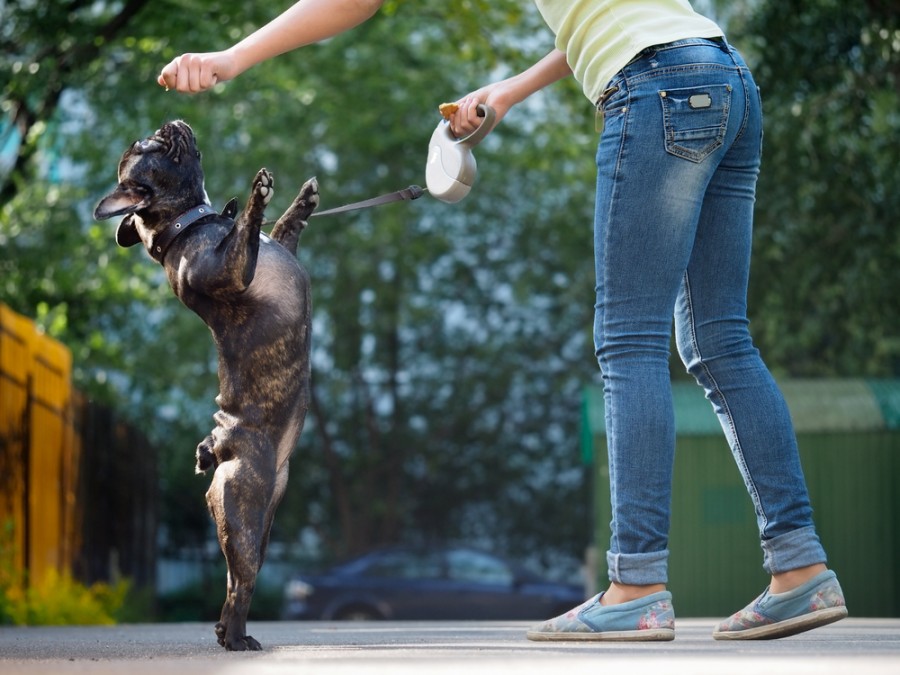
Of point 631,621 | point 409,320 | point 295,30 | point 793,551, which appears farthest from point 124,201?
point 409,320

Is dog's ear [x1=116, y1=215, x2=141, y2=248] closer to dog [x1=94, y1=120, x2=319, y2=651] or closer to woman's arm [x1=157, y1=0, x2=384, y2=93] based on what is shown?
dog [x1=94, y1=120, x2=319, y2=651]

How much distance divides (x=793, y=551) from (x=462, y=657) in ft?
3.52

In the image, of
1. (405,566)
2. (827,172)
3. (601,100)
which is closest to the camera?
(601,100)

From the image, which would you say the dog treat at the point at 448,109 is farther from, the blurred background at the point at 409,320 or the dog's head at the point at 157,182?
the blurred background at the point at 409,320

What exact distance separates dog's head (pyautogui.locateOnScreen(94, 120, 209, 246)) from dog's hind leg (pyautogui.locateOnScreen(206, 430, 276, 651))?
630mm

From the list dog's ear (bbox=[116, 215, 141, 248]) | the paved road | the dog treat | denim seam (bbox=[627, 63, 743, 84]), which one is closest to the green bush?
the paved road

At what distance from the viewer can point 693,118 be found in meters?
3.41

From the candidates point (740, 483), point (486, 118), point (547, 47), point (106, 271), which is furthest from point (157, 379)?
point (486, 118)

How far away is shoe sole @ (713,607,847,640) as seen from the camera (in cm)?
335

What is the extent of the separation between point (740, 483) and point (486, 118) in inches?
418

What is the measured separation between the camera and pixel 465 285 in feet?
82.9

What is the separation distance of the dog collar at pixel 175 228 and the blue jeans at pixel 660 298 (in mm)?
1044

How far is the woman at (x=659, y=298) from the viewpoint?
338 cm

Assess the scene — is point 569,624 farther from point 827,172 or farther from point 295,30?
point 827,172
